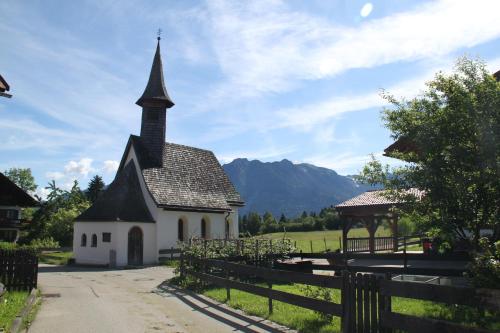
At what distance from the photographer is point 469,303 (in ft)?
18.8

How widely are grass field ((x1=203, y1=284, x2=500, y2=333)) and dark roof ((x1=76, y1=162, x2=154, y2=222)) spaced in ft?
63.7

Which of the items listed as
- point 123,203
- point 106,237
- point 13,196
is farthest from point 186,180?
point 13,196

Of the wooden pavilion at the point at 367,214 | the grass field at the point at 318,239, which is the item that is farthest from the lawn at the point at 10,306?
the grass field at the point at 318,239

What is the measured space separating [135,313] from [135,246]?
21.1 metres

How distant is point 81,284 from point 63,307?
652 cm

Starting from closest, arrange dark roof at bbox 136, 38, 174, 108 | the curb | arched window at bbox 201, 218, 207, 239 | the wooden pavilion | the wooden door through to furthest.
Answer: the curb < the wooden pavilion < the wooden door < arched window at bbox 201, 218, 207, 239 < dark roof at bbox 136, 38, 174, 108

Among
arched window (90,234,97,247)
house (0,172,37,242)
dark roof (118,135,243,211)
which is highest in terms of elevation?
dark roof (118,135,243,211)

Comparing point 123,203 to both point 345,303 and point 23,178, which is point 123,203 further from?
point 23,178

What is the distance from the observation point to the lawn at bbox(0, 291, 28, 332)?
8.85m

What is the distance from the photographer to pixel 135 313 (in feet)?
35.4

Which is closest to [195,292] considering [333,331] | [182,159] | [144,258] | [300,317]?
[300,317]

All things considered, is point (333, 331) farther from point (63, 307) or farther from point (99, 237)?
point (99, 237)

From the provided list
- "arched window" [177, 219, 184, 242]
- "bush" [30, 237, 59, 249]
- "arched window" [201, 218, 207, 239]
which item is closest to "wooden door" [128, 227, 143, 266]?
"arched window" [177, 219, 184, 242]

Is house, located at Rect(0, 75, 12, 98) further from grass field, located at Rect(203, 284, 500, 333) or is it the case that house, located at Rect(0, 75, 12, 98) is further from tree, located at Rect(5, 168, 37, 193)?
tree, located at Rect(5, 168, 37, 193)
